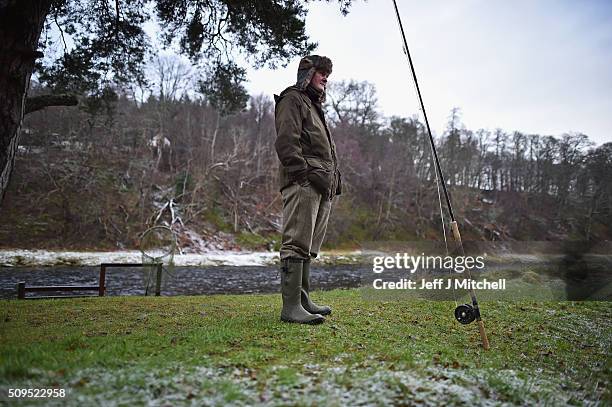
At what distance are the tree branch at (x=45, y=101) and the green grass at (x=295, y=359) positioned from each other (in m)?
2.38

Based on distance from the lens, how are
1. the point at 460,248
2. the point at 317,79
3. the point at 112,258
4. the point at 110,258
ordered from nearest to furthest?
the point at 460,248 → the point at 317,79 → the point at 110,258 → the point at 112,258

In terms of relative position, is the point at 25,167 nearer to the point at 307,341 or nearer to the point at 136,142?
the point at 136,142

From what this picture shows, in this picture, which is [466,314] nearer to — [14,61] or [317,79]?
[317,79]

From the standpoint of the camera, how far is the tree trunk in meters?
3.43

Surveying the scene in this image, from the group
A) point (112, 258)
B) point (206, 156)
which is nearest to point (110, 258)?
point (112, 258)

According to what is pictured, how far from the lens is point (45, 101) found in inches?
183

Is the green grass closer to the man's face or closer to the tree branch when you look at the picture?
the tree branch

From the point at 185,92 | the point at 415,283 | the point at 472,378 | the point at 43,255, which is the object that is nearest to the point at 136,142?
the point at 185,92

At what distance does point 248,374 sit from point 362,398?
29.4 inches

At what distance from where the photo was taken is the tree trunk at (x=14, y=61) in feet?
11.3

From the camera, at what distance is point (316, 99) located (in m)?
4.59

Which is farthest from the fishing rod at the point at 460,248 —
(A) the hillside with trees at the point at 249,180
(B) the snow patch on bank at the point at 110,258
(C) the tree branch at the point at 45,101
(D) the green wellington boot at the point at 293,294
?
(B) the snow patch on bank at the point at 110,258

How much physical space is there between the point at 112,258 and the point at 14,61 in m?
21.7

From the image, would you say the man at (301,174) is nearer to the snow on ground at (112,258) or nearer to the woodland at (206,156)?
the woodland at (206,156)
